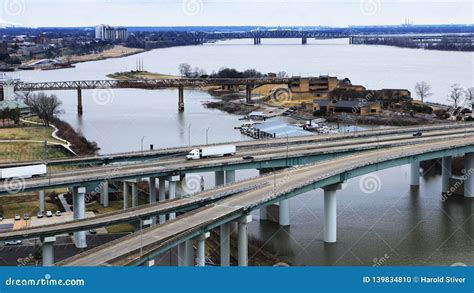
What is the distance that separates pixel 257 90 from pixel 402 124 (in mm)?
14167

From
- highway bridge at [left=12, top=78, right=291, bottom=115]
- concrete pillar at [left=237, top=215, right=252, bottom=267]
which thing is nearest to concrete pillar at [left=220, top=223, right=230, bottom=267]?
concrete pillar at [left=237, top=215, right=252, bottom=267]

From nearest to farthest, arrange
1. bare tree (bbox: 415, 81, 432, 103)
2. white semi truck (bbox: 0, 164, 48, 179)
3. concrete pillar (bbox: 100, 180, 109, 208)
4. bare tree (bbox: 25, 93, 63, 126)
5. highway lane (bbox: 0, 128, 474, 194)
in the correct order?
1. highway lane (bbox: 0, 128, 474, 194)
2. white semi truck (bbox: 0, 164, 48, 179)
3. concrete pillar (bbox: 100, 180, 109, 208)
4. bare tree (bbox: 25, 93, 63, 126)
5. bare tree (bbox: 415, 81, 432, 103)

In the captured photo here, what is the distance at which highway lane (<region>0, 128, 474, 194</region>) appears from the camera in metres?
14.4

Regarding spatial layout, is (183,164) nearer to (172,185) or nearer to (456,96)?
(172,185)

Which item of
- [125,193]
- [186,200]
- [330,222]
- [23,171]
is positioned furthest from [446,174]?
Result: [23,171]

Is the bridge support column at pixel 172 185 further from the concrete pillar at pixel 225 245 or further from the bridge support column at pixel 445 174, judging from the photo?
the bridge support column at pixel 445 174

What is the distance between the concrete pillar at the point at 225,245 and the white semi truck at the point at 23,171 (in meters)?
4.07

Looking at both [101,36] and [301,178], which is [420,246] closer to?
[301,178]

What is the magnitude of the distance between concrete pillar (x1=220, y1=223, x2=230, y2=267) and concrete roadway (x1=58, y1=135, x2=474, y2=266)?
1.19 feet

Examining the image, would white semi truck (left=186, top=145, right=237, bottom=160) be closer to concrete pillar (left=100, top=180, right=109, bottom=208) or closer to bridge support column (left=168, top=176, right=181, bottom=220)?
bridge support column (left=168, top=176, right=181, bottom=220)

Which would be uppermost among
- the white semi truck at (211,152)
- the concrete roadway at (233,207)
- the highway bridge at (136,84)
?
the highway bridge at (136,84)

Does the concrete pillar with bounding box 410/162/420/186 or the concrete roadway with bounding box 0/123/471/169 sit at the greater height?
the concrete roadway with bounding box 0/123/471/169

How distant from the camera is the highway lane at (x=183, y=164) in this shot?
47.1 feet

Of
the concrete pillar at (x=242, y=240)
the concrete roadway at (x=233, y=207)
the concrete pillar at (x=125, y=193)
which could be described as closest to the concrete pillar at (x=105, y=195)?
the concrete pillar at (x=125, y=193)
